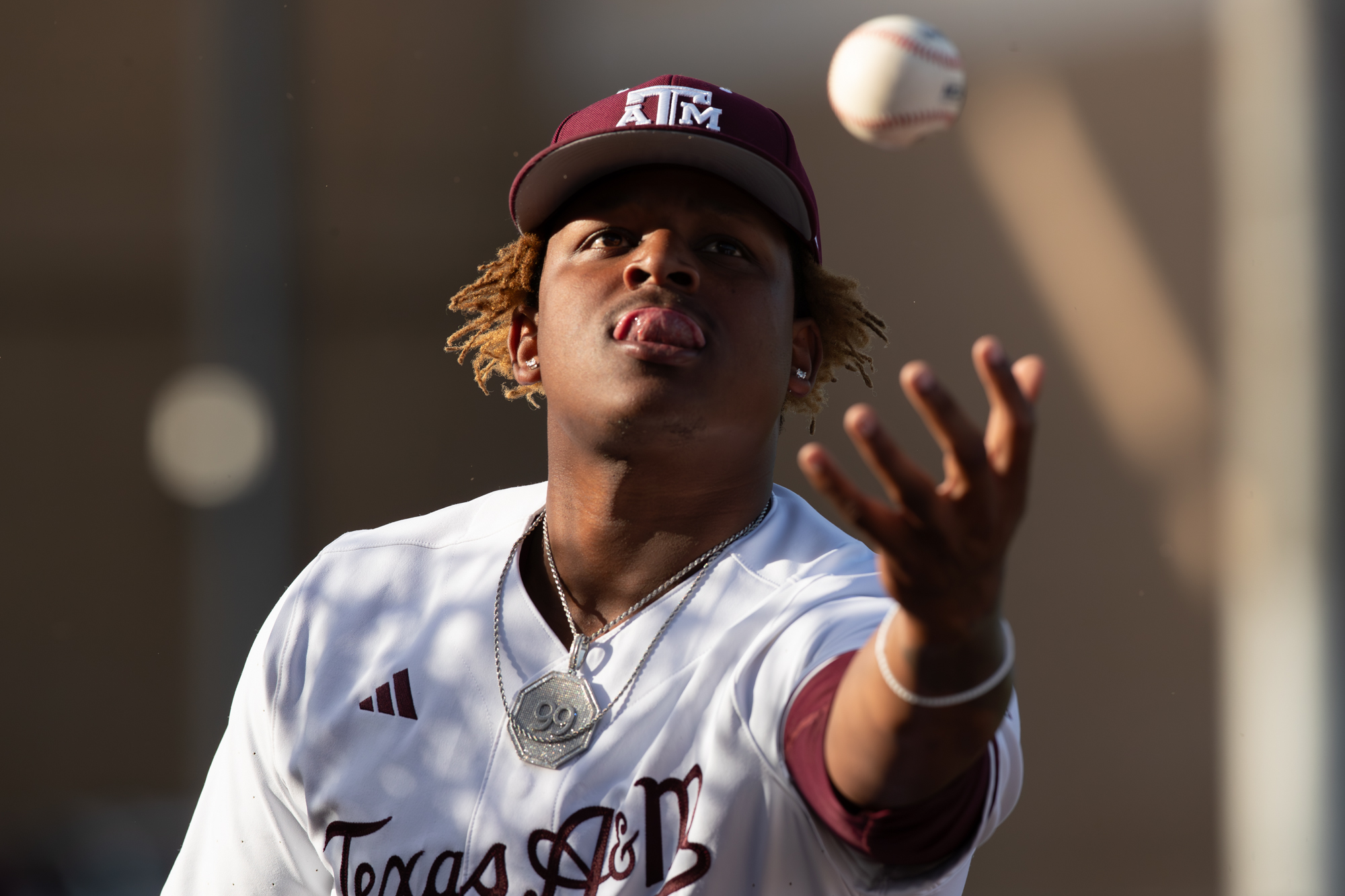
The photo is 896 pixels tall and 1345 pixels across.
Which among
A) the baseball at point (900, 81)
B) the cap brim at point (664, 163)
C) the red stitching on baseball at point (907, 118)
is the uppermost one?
the baseball at point (900, 81)

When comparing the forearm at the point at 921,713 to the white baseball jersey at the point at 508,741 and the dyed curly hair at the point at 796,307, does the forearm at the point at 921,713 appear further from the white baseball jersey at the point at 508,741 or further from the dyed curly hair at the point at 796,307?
the dyed curly hair at the point at 796,307

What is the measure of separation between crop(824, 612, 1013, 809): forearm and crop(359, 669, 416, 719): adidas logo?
112 cm

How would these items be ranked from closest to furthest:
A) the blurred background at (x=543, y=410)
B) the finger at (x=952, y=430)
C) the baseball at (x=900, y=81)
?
the finger at (x=952, y=430), the baseball at (x=900, y=81), the blurred background at (x=543, y=410)

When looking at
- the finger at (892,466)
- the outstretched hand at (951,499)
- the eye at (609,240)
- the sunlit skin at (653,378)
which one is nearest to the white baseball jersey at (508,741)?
the sunlit skin at (653,378)

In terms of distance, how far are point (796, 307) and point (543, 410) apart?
18.7 ft

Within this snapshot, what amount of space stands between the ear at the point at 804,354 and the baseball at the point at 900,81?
47 centimetres

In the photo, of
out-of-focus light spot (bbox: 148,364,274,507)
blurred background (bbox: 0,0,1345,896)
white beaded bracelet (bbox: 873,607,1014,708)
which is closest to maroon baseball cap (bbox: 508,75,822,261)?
white beaded bracelet (bbox: 873,607,1014,708)

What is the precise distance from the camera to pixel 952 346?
25.9ft

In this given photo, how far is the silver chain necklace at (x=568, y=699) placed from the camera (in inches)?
95.4

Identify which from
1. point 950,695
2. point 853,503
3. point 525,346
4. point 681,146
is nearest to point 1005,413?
point 853,503

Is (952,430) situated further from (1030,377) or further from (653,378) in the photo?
(653,378)

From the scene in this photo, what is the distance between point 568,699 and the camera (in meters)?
2.50

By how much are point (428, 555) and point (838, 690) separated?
1322 mm

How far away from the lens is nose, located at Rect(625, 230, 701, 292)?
8.72 ft
